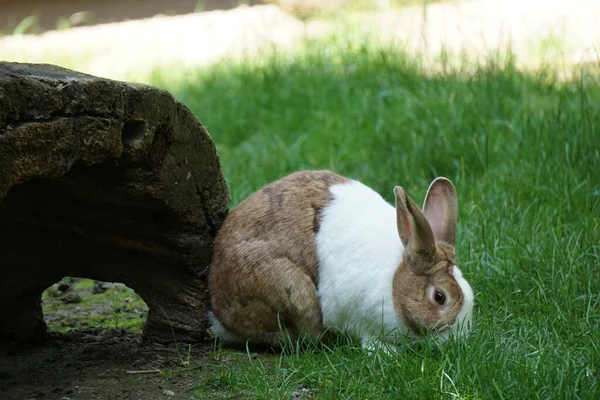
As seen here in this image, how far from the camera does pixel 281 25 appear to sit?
8.73m

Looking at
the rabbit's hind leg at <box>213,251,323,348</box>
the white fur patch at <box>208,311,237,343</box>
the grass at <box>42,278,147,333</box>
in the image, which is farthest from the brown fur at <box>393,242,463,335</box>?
the grass at <box>42,278,147,333</box>

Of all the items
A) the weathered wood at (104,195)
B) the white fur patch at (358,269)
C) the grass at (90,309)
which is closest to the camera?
the weathered wood at (104,195)

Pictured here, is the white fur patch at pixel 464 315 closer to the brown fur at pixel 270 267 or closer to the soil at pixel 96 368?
the brown fur at pixel 270 267

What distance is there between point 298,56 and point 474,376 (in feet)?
15.2

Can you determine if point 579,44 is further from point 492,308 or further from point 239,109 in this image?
point 492,308

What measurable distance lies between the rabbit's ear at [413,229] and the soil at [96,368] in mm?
1062

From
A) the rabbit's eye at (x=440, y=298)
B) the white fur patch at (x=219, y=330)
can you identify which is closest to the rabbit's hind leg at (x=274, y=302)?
the white fur patch at (x=219, y=330)

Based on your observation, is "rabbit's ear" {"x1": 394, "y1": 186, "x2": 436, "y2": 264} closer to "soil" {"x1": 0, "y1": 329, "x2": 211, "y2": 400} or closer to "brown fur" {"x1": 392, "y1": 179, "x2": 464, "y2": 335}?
"brown fur" {"x1": 392, "y1": 179, "x2": 464, "y2": 335}

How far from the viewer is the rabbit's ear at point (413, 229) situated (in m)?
3.79

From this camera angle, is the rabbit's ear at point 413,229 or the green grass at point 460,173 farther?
the rabbit's ear at point 413,229

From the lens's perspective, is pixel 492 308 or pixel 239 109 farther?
pixel 239 109

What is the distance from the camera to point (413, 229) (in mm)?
3852

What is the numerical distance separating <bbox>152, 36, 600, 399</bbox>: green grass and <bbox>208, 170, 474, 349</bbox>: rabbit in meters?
0.15

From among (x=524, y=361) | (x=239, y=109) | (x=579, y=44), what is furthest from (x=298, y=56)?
(x=524, y=361)
